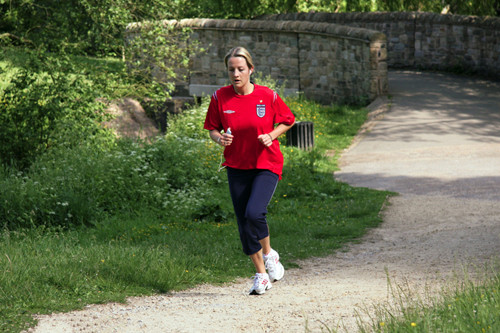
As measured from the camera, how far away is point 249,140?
5.43m

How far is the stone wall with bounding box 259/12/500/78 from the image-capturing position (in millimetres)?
20297

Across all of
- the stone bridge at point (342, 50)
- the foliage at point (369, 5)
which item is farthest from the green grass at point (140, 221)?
the foliage at point (369, 5)

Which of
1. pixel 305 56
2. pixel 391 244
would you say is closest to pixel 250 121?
pixel 391 244

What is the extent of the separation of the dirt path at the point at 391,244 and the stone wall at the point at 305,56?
3.83 feet

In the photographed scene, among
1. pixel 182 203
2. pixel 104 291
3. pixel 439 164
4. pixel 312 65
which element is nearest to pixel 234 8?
pixel 312 65

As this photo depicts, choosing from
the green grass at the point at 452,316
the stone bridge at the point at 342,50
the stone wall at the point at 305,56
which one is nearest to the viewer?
the green grass at the point at 452,316

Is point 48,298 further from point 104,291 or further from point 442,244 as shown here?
point 442,244

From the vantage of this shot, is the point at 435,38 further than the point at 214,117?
Yes

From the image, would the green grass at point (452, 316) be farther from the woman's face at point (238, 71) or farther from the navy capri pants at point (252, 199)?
the woman's face at point (238, 71)

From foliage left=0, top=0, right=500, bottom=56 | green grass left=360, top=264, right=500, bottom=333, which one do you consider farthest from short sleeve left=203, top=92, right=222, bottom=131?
foliage left=0, top=0, right=500, bottom=56

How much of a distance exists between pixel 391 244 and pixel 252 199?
9.32 ft

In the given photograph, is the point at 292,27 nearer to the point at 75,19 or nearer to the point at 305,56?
the point at 305,56

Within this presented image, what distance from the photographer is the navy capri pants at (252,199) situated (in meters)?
5.48

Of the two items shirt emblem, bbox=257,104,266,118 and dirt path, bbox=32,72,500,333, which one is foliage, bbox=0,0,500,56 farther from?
shirt emblem, bbox=257,104,266,118
